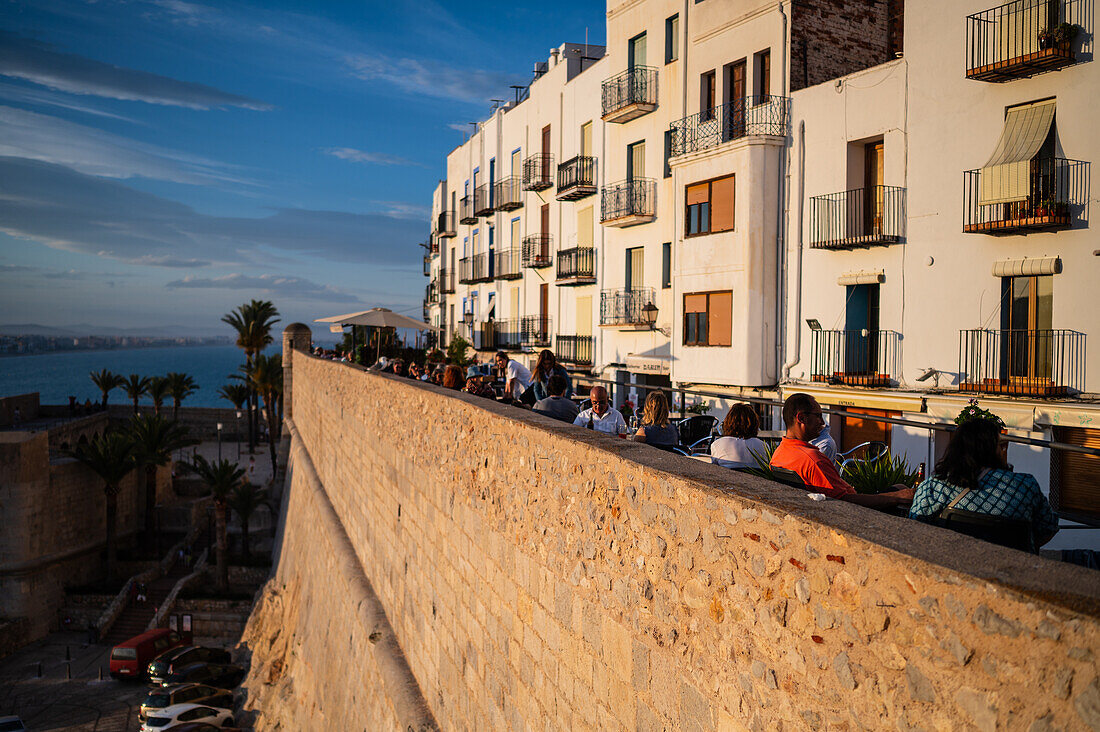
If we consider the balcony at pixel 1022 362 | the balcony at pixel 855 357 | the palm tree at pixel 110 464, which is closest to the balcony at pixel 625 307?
the balcony at pixel 855 357

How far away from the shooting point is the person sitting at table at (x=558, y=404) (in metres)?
7.39

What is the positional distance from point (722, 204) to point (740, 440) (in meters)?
14.5

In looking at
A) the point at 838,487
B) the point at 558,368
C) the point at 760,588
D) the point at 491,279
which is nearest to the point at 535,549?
the point at 838,487

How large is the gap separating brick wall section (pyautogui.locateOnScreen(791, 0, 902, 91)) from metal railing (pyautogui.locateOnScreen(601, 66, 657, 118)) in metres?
5.40

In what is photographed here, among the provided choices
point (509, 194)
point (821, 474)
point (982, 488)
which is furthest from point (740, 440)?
point (509, 194)

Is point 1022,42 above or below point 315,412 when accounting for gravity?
above

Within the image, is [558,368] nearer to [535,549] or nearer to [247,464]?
[535,549]

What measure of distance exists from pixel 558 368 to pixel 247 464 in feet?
151

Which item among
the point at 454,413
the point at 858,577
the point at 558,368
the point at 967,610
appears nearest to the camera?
the point at 967,610

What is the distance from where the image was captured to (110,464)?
119 ft

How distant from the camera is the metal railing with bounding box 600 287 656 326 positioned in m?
23.4

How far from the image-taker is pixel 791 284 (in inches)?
721

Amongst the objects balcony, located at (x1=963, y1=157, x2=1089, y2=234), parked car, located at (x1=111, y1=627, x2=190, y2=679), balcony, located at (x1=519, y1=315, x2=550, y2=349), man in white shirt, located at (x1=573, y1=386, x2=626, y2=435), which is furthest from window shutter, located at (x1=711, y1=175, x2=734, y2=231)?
parked car, located at (x1=111, y1=627, x2=190, y2=679)

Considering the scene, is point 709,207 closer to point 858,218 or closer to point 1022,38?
point 858,218
